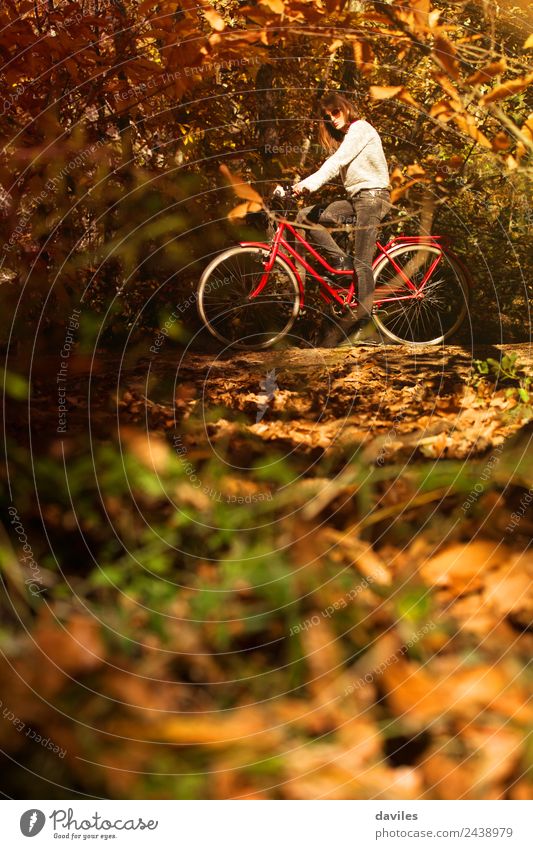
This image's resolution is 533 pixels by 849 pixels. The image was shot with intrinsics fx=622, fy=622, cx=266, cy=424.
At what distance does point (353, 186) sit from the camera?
102 inches

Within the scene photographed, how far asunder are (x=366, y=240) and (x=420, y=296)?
1.23 feet

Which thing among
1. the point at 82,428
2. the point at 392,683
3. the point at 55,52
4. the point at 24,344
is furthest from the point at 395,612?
the point at 55,52

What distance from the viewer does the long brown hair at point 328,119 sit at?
2.60 meters

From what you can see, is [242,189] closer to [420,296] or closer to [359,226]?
[359,226]

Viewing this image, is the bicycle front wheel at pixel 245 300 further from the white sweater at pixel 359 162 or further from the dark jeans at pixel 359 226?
the white sweater at pixel 359 162

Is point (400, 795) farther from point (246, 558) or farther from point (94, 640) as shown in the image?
point (94, 640)

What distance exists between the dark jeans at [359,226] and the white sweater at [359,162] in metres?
0.04

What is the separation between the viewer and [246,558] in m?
1.93

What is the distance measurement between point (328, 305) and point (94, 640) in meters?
1.84

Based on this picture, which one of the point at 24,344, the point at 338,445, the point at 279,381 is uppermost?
the point at 24,344

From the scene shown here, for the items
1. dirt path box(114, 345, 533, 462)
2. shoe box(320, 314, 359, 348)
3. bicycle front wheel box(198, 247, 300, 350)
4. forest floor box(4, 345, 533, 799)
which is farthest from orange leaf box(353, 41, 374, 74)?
forest floor box(4, 345, 533, 799)

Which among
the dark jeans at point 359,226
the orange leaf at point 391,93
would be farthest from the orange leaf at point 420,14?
the dark jeans at point 359,226

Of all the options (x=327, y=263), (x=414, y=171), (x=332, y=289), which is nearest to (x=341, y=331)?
(x=332, y=289)
